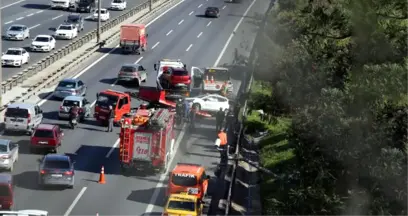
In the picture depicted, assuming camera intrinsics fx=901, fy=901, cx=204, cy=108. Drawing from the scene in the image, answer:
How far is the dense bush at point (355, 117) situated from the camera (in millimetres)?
15359

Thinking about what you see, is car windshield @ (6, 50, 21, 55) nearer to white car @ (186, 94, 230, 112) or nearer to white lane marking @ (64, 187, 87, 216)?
white car @ (186, 94, 230, 112)

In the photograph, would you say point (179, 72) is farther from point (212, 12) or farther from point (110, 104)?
point (212, 12)

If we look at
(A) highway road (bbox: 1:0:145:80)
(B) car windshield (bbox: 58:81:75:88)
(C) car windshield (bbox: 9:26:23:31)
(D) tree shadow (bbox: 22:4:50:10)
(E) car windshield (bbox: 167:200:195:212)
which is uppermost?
(E) car windshield (bbox: 167:200:195:212)

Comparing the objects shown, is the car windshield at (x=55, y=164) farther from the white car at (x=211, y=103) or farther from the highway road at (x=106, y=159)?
the white car at (x=211, y=103)

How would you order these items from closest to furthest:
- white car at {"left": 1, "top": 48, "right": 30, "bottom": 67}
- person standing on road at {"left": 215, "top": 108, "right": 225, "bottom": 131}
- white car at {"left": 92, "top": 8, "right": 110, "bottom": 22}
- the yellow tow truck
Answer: the yellow tow truck
person standing on road at {"left": 215, "top": 108, "right": 225, "bottom": 131}
white car at {"left": 1, "top": 48, "right": 30, "bottom": 67}
white car at {"left": 92, "top": 8, "right": 110, "bottom": 22}

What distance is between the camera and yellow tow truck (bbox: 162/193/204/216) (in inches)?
1240

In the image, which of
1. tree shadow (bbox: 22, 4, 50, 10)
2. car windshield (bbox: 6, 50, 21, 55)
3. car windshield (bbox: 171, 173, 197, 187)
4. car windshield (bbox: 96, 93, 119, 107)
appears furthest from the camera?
tree shadow (bbox: 22, 4, 50, 10)

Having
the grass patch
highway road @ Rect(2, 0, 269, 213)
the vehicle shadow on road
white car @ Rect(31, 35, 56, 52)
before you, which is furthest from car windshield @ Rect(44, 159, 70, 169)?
white car @ Rect(31, 35, 56, 52)

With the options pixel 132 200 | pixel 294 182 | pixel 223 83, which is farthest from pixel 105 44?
pixel 294 182

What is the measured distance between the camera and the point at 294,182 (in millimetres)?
18797

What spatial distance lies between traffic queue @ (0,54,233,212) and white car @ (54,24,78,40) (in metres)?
18.4

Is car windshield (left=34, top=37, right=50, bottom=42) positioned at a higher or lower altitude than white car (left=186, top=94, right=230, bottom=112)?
lower

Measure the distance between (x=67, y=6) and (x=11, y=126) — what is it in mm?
54449

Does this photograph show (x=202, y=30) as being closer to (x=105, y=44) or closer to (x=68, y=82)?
(x=105, y=44)
